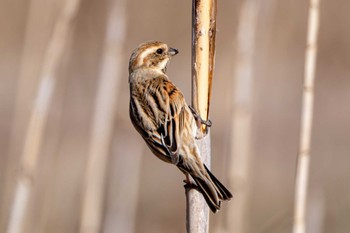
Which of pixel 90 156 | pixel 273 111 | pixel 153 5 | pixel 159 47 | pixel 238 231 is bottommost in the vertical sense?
pixel 238 231

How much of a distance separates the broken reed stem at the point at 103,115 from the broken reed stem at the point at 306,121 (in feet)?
3.34

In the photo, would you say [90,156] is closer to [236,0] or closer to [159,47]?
[159,47]

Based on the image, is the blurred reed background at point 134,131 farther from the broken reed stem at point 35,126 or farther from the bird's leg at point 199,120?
the bird's leg at point 199,120

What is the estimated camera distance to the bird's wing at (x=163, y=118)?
147 inches

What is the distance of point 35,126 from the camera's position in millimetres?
3984

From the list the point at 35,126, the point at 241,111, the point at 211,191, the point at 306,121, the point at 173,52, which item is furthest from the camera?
the point at 241,111

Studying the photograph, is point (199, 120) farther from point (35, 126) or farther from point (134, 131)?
point (134, 131)

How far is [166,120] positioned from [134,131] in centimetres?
217

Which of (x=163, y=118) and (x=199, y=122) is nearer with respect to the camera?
(x=199, y=122)

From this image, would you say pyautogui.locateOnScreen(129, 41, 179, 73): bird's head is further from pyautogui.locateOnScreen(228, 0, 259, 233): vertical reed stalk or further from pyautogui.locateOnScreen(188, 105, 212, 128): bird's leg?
pyautogui.locateOnScreen(188, 105, 212, 128): bird's leg

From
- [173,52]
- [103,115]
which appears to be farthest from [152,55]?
[103,115]

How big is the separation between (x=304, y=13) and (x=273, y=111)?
168cm

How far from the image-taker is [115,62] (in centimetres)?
445

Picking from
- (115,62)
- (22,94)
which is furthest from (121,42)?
(22,94)
